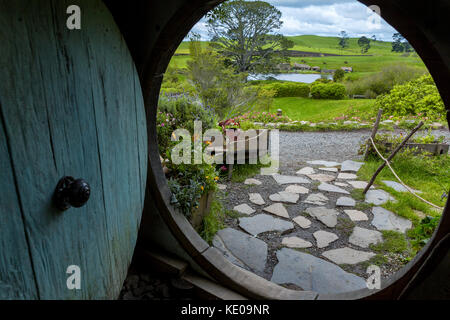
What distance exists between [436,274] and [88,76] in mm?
1902

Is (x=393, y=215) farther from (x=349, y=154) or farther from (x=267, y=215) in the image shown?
(x=349, y=154)

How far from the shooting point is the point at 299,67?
3078cm

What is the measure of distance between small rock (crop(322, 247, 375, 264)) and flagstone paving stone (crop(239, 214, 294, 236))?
69 centimetres

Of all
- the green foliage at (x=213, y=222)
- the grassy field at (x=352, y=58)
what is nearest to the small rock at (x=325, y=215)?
the green foliage at (x=213, y=222)

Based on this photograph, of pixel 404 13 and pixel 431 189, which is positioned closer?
pixel 404 13

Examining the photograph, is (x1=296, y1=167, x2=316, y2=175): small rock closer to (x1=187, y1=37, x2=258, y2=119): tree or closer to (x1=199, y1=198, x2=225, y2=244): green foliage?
(x1=199, y1=198, x2=225, y2=244): green foliage

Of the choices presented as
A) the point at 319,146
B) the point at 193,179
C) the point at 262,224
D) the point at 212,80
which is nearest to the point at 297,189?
the point at 262,224

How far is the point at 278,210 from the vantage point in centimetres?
441

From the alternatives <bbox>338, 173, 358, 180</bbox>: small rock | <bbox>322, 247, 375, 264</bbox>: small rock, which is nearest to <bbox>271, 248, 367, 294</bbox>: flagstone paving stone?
<bbox>322, 247, 375, 264</bbox>: small rock

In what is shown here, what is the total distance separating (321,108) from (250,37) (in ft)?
19.1

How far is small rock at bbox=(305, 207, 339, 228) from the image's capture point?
4.11m

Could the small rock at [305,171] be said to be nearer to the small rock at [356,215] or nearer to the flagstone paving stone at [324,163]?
the flagstone paving stone at [324,163]

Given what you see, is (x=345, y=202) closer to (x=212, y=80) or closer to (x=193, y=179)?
(x=193, y=179)
